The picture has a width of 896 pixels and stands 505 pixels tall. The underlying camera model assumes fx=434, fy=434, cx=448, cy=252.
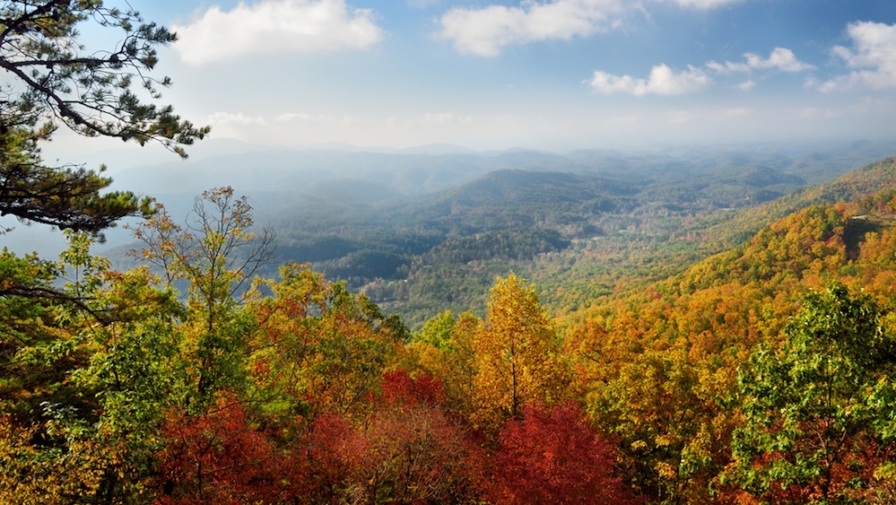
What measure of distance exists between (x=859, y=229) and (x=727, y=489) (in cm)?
10265

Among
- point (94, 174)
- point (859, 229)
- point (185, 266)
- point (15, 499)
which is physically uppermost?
point (94, 174)

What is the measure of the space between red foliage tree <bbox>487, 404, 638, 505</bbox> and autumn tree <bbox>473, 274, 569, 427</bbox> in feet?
11.5

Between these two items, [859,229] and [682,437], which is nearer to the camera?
[682,437]

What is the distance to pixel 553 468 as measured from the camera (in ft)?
36.2

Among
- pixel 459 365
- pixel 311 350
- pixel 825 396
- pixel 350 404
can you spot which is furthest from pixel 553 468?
pixel 459 365

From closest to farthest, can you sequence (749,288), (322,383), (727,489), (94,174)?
(94,174), (727,489), (322,383), (749,288)

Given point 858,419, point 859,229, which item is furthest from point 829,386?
point 859,229

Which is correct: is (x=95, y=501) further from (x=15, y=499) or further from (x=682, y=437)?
(x=682, y=437)

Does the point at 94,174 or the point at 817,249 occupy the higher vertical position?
the point at 94,174

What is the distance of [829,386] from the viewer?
8508mm

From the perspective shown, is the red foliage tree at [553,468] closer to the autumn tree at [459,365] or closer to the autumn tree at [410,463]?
the autumn tree at [410,463]

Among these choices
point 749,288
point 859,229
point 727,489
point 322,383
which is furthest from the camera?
point 859,229

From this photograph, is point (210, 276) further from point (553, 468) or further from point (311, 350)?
point (553, 468)

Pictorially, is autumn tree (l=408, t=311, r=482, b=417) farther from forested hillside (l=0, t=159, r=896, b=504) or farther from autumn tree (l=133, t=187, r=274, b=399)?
autumn tree (l=133, t=187, r=274, b=399)
